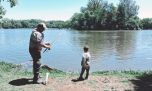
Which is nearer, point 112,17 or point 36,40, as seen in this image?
point 36,40

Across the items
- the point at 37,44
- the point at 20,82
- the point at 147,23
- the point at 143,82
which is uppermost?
the point at 37,44

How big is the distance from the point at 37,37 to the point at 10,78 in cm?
228

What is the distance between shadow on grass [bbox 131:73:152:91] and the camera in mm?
12183

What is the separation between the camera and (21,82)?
→ 1268 centimetres

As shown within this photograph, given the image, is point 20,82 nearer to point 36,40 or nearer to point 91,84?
point 36,40

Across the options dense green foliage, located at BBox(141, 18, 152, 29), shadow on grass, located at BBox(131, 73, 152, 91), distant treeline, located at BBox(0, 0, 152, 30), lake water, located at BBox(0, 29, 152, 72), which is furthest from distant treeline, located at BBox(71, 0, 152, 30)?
shadow on grass, located at BBox(131, 73, 152, 91)

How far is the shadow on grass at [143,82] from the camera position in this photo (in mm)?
12183

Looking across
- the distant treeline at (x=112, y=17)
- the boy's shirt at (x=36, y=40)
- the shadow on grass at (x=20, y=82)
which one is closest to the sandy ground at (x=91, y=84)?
the shadow on grass at (x=20, y=82)

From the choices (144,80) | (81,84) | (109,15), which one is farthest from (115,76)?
(109,15)

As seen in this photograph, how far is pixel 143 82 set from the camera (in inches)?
521

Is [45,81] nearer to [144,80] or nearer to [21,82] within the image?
[21,82]

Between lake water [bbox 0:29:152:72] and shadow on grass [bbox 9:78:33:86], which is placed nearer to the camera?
shadow on grass [bbox 9:78:33:86]

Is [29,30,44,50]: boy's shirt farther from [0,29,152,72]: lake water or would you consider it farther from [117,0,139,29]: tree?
[117,0,139,29]: tree

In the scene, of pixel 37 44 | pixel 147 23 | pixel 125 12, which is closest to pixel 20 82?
pixel 37 44
